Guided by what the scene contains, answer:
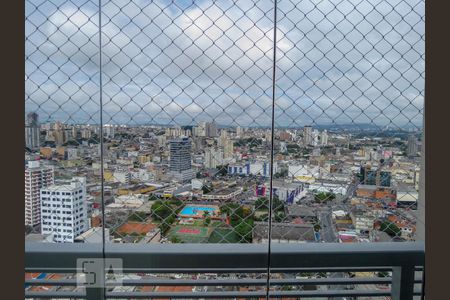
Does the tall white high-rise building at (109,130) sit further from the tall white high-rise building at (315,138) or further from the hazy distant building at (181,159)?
the tall white high-rise building at (315,138)

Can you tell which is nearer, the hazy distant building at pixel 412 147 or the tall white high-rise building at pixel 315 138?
the hazy distant building at pixel 412 147

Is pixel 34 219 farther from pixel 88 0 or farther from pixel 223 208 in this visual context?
pixel 88 0

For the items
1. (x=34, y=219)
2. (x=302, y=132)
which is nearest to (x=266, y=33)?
(x=302, y=132)

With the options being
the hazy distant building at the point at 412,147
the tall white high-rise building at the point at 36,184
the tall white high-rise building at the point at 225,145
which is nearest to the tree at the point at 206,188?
the tall white high-rise building at the point at 225,145

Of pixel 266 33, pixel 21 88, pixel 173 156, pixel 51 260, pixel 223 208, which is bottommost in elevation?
pixel 51 260

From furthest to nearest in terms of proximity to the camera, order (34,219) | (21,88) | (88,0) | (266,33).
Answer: (266,33) < (88,0) < (34,219) < (21,88)

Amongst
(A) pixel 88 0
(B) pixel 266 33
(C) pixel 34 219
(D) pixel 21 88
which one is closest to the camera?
(D) pixel 21 88
